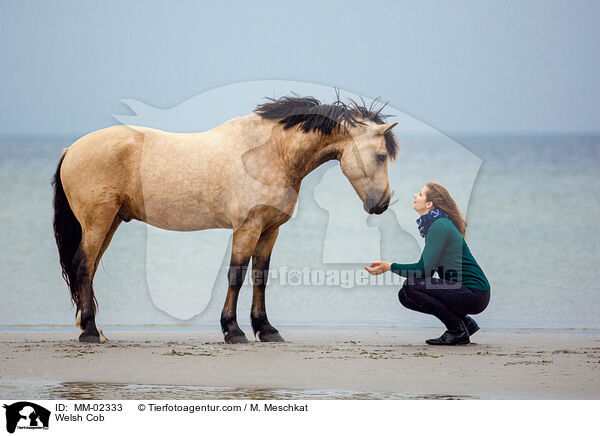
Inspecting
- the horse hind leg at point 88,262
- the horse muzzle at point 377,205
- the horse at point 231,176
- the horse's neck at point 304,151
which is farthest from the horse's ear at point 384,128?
the horse hind leg at point 88,262

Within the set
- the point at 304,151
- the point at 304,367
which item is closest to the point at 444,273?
the point at 304,151

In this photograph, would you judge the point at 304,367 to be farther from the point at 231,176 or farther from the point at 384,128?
the point at 384,128

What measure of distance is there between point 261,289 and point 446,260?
4.39ft

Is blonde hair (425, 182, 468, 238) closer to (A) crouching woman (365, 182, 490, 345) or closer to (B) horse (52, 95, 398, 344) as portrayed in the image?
(A) crouching woman (365, 182, 490, 345)

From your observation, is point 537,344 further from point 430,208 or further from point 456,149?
point 456,149

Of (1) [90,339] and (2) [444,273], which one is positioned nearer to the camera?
(2) [444,273]

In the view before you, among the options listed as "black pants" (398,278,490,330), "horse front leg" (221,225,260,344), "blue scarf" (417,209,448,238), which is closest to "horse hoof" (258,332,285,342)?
"horse front leg" (221,225,260,344)

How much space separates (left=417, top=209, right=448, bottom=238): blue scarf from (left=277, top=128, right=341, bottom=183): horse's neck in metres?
0.74

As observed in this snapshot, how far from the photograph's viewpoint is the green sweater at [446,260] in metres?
5.32

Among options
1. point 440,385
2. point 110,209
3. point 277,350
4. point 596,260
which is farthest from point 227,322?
point 596,260

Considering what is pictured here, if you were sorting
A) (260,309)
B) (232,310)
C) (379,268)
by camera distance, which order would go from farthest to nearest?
(260,309), (232,310), (379,268)

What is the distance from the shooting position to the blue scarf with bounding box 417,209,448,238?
5457 mm

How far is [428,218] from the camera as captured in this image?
546cm

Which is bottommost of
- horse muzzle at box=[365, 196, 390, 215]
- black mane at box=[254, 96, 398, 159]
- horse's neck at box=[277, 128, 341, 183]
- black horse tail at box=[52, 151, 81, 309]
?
black horse tail at box=[52, 151, 81, 309]
